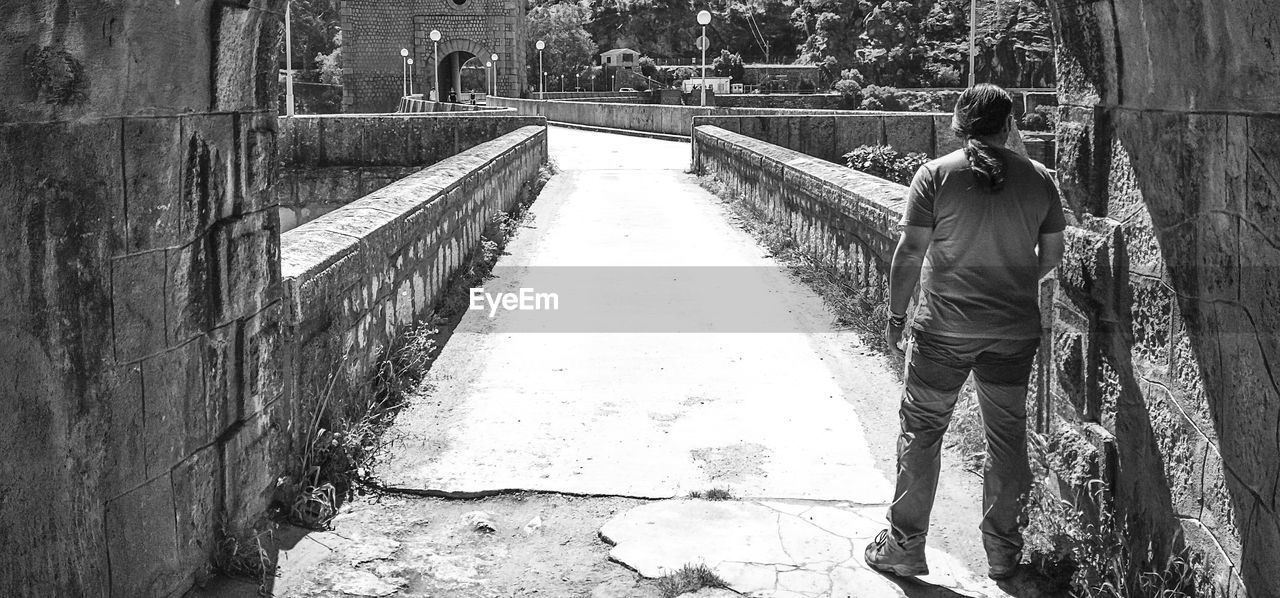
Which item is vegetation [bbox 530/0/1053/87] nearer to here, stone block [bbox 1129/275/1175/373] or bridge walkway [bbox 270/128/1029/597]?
bridge walkway [bbox 270/128/1029/597]

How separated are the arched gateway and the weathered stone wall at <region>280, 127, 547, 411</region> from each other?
4328 cm

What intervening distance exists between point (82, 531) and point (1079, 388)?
130 inches

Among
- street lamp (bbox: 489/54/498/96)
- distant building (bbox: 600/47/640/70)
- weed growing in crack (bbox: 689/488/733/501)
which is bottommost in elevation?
weed growing in crack (bbox: 689/488/733/501)

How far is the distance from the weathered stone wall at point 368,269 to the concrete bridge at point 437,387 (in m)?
0.03

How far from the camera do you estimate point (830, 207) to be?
9.23m

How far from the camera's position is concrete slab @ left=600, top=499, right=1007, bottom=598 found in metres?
4.15

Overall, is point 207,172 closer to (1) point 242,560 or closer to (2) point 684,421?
(1) point 242,560

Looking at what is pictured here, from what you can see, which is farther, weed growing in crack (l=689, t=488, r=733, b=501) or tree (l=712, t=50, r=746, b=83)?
tree (l=712, t=50, r=746, b=83)

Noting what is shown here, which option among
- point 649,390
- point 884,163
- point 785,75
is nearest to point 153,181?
point 649,390

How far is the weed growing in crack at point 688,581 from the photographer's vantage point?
4.12m

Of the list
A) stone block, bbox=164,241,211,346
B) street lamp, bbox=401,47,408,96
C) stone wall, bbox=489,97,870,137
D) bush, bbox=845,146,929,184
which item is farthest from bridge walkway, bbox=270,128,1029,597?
street lamp, bbox=401,47,408,96

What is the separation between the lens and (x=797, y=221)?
11.0 meters

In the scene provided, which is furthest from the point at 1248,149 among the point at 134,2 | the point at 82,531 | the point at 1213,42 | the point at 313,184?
the point at 313,184

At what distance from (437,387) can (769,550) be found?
292cm
